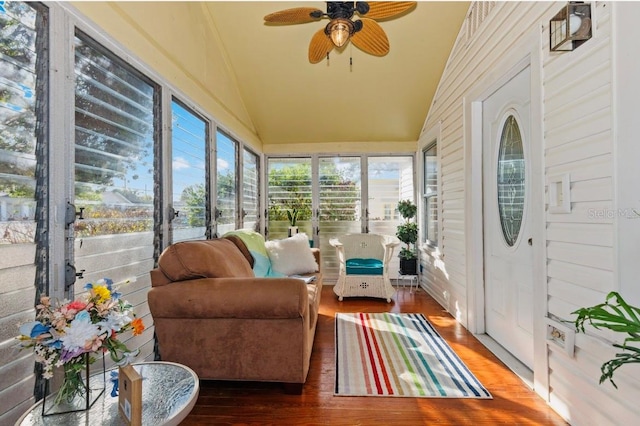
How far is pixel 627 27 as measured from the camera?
1.35 metres

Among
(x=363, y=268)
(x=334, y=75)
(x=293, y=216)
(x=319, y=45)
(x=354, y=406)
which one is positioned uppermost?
(x=334, y=75)

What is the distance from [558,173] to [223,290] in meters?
1.97

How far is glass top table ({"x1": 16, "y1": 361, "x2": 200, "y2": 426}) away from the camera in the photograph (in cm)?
101

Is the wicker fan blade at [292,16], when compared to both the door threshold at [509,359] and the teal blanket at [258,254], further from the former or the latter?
the door threshold at [509,359]

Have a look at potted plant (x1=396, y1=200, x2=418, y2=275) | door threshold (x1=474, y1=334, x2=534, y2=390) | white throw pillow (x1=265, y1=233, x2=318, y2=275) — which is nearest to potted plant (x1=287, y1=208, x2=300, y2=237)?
potted plant (x1=396, y1=200, x2=418, y2=275)

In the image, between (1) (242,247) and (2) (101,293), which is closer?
(2) (101,293)

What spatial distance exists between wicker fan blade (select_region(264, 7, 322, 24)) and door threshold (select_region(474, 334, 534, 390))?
2.80 m

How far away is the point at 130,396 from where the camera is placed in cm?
96

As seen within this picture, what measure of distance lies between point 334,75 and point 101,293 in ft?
11.5

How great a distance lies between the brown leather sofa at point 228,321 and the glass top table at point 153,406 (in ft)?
1.89

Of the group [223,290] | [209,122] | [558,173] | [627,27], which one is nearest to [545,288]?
[558,173]

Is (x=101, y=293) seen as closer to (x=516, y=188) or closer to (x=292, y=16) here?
(x=292, y=16)

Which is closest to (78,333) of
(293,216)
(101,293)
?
(101,293)

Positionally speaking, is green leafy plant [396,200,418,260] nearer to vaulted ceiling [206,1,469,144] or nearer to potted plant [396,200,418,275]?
potted plant [396,200,418,275]
